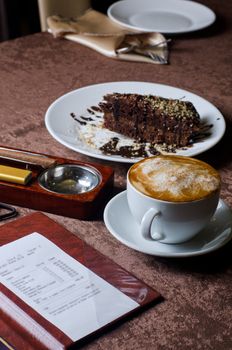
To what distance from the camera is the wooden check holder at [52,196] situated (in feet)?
3.08

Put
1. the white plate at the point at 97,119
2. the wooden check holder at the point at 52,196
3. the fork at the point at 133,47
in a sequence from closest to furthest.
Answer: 1. the wooden check holder at the point at 52,196
2. the white plate at the point at 97,119
3. the fork at the point at 133,47

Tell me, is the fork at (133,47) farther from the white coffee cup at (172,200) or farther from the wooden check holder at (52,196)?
the white coffee cup at (172,200)

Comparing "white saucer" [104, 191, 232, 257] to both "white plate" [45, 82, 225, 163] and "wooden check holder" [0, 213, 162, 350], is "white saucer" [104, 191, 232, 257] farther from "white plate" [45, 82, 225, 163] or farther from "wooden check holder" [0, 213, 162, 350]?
"white plate" [45, 82, 225, 163]

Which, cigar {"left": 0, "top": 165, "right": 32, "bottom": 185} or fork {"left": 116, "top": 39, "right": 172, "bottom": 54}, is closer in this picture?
cigar {"left": 0, "top": 165, "right": 32, "bottom": 185}

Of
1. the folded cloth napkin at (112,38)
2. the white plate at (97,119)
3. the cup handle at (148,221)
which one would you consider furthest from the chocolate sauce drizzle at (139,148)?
the folded cloth napkin at (112,38)

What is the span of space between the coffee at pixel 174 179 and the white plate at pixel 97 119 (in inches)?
6.2

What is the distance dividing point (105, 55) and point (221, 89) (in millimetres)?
325

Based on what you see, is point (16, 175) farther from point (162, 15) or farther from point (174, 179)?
point (162, 15)

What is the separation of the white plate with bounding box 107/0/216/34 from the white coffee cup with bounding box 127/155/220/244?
89 centimetres

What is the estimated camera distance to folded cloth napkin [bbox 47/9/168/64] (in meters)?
1.57

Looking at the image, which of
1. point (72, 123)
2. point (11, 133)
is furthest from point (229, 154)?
point (11, 133)

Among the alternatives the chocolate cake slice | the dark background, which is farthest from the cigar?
the dark background

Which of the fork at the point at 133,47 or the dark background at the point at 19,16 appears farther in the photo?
the dark background at the point at 19,16

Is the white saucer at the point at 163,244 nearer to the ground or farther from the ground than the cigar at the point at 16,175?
nearer to the ground
